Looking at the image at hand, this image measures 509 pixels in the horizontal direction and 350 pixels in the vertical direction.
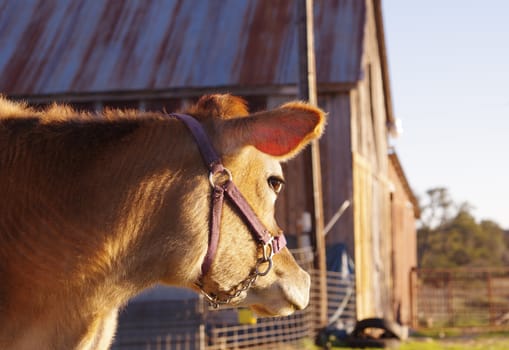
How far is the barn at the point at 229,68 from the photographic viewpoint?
1781 centimetres

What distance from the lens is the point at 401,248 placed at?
27.4 m

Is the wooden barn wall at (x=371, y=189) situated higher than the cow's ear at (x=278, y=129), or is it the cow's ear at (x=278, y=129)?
the wooden barn wall at (x=371, y=189)

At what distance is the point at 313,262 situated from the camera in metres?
15.1

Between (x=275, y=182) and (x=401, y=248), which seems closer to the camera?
(x=275, y=182)

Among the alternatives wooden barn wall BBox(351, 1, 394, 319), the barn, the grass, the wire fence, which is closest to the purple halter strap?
the grass

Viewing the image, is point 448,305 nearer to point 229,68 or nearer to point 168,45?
point 229,68

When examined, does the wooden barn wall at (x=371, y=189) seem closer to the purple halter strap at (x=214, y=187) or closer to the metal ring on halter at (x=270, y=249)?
the metal ring on halter at (x=270, y=249)

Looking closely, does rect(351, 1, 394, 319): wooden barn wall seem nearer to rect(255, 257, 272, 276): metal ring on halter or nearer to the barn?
the barn

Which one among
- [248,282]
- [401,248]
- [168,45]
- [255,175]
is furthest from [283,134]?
[401,248]

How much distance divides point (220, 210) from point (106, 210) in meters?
0.39

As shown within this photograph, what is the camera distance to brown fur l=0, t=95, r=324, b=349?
3021mm

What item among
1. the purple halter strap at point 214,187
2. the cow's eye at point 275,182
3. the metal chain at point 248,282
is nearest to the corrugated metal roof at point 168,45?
the cow's eye at point 275,182

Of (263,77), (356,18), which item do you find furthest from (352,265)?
(356,18)

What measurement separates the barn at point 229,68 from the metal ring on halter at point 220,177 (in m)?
12.4
